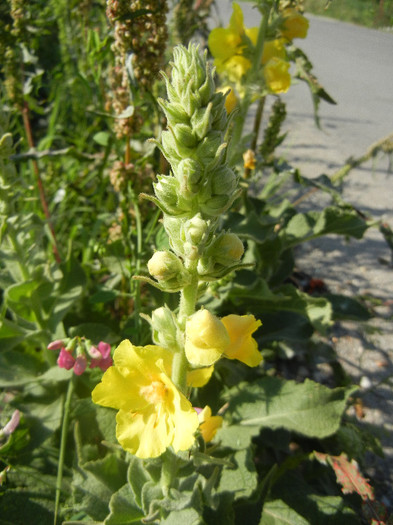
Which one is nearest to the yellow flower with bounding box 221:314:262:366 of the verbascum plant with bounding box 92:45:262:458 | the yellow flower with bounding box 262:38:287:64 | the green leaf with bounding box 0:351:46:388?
the verbascum plant with bounding box 92:45:262:458

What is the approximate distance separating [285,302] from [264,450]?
719 mm

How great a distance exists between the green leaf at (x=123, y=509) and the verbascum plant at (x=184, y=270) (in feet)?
1.31

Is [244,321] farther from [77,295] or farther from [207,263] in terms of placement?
[77,295]

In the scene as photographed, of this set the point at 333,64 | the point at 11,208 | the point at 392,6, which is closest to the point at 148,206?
the point at 11,208

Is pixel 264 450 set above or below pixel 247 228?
below

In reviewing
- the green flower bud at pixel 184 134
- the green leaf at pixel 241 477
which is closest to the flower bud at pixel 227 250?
the green flower bud at pixel 184 134

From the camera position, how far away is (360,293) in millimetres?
3111

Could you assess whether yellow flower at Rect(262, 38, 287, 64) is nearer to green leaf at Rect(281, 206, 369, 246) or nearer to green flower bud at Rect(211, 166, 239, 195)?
green leaf at Rect(281, 206, 369, 246)

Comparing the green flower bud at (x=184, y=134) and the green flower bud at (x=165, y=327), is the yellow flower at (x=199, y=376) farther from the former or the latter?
the green flower bud at (x=184, y=134)

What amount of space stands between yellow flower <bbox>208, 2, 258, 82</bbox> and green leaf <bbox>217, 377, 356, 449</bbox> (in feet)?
4.76

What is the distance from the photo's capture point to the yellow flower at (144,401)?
1044 mm

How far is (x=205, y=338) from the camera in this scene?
95 cm

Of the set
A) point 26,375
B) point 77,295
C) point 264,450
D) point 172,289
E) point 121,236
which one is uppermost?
point 172,289

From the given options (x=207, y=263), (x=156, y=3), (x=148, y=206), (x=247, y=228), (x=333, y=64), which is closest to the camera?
(x=207, y=263)
